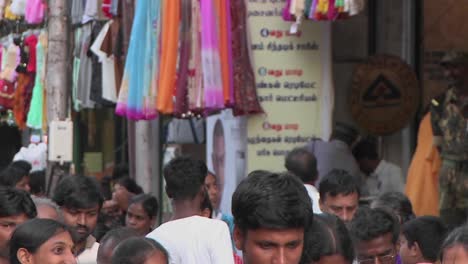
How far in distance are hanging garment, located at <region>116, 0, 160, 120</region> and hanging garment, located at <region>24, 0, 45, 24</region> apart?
210 inches

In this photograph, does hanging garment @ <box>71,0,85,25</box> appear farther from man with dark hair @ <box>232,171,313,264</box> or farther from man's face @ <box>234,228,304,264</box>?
man's face @ <box>234,228,304,264</box>

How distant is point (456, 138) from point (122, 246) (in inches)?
215

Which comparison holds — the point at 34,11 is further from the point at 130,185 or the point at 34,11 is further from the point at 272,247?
the point at 272,247

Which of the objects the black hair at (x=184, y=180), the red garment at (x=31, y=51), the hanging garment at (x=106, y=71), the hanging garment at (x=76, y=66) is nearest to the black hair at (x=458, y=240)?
the black hair at (x=184, y=180)

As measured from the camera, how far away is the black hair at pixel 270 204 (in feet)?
18.0

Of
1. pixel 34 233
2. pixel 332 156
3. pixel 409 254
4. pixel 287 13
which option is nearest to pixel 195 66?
pixel 287 13

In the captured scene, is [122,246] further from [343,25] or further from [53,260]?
[343,25]

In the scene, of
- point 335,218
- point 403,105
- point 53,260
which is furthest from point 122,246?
point 403,105

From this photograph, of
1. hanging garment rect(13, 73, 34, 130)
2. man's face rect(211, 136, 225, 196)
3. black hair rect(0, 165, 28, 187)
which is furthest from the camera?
hanging garment rect(13, 73, 34, 130)

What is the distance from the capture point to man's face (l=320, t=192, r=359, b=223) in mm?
9367

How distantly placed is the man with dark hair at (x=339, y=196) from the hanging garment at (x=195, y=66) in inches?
118

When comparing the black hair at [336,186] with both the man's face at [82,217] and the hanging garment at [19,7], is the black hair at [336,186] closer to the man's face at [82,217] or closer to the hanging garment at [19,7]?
the man's face at [82,217]

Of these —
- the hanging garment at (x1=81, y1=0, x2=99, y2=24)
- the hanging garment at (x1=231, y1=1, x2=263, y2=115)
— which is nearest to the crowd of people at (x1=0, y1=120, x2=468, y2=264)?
the hanging garment at (x1=231, y1=1, x2=263, y2=115)

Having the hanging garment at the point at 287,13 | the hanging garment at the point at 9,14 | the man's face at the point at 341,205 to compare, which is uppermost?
the hanging garment at the point at 9,14
